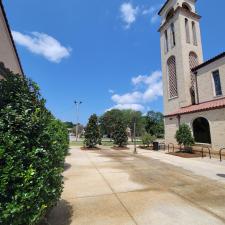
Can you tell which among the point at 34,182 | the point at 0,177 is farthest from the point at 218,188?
the point at 0,177

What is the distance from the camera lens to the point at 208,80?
18.3 meters

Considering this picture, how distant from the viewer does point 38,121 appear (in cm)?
311

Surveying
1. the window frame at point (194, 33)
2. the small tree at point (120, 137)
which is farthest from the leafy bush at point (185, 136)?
the window frame at point (194, 33)

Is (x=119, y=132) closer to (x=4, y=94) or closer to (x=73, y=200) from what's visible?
(x=73, y=200)

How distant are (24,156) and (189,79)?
20.9 m

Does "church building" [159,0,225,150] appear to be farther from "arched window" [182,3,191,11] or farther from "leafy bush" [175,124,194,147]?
"leafy bush" [175,124,194,147]

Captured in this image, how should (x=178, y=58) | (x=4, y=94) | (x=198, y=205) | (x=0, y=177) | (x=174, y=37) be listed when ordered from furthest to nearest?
(x=174, y=37) < (x=178, y=58) < (x=198, y=205) < (x=4, y=94) < (x=0, y=177)

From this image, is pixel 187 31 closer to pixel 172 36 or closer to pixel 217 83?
pixel 172 36

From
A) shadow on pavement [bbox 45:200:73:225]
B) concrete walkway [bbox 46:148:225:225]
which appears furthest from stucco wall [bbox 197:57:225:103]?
shadow on pavement [bbox 45:200:73:225]

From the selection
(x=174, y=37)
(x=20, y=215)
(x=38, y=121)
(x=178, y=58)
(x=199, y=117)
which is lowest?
(x=20, y=215)

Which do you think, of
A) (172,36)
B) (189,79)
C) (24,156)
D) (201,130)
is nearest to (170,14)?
(172,36)

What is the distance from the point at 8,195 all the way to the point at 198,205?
4.43 metres

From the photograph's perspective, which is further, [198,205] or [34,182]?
[198,205]

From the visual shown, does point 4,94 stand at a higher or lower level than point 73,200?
higher
